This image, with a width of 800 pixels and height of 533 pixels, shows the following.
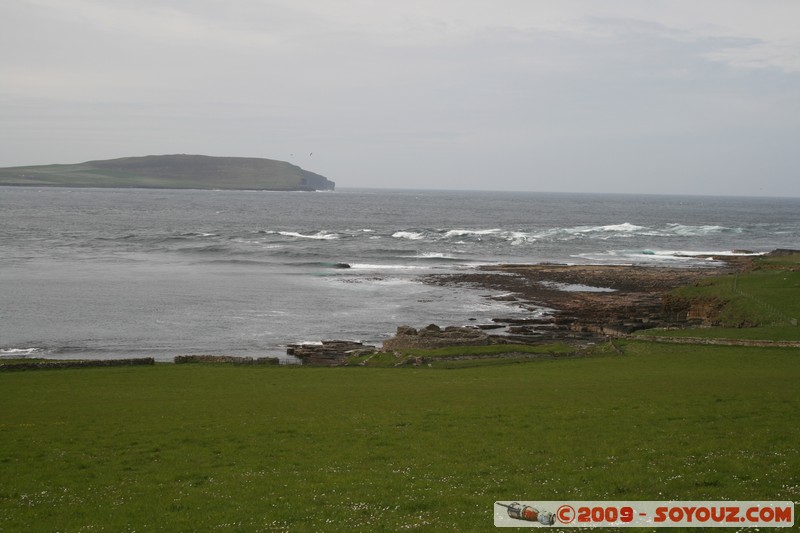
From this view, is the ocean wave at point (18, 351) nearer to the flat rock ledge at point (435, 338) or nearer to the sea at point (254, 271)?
the sea at point (254, 271)

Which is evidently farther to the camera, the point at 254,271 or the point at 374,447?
the point at 254,271

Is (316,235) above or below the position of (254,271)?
above

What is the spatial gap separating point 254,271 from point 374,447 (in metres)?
64.9

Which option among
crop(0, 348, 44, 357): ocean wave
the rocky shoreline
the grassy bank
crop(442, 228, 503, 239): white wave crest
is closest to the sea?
crop(0, 348, 44, 357): ocean wave

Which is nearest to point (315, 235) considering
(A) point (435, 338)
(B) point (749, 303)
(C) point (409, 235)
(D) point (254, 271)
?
(C) point (409, 235)

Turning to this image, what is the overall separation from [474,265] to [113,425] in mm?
69442

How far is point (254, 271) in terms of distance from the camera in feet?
264

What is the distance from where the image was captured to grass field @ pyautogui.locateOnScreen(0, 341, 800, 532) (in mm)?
12945

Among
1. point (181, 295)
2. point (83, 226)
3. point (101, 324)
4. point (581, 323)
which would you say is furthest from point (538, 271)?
point (83, 226)

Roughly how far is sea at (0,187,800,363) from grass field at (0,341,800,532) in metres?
15.8

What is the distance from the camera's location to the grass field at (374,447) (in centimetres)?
1295

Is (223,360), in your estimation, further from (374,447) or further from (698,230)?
(698,230)

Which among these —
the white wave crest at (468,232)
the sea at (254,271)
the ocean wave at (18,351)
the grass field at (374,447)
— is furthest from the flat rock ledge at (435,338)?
the white wave crest at (468,232)

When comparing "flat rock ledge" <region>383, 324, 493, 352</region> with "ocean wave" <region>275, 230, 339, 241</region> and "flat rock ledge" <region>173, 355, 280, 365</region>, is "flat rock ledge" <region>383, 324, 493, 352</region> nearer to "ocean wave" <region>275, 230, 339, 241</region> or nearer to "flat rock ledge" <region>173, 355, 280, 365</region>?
"flat rock ledge" <region>173, 355, 280, 365</region>
